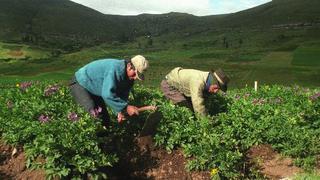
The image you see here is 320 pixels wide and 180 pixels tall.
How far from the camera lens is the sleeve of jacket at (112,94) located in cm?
939

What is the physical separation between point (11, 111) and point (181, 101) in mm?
4119

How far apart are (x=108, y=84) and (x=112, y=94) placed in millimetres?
200

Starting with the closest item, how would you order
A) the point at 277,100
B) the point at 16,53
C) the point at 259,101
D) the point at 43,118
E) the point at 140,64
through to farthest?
the point at 140,64 → the point at 43,118 → the point at 259,101 → the point at 277,100 → the point at 16,53

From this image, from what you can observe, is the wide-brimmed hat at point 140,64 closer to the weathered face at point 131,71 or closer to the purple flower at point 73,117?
the weathered face at point 131,71

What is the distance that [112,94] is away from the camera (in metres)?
9.42

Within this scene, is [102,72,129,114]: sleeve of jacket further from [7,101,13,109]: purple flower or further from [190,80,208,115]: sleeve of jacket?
[7,101,13,109]: purple flower

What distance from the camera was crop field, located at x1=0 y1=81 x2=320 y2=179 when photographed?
9.13m

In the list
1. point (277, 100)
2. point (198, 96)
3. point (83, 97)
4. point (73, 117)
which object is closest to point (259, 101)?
point (277, 100)

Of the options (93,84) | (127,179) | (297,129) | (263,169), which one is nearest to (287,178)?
(263,169)

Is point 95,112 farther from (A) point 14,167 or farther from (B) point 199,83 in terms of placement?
(B) point 199,83

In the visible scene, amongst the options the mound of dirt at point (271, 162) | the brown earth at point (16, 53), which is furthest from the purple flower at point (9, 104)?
the brown earth at point (16, 53)

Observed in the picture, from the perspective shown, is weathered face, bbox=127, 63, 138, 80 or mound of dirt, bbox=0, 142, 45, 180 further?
mound of dirt, bbox=0, 142, 45, 180

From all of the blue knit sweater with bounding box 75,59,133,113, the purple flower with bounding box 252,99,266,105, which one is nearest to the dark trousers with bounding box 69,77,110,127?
the blue knit sweater with bounding box 75,59,133,113

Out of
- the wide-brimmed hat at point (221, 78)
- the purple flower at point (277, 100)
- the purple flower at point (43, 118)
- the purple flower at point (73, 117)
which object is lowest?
the purple flower at point (277, 100)
